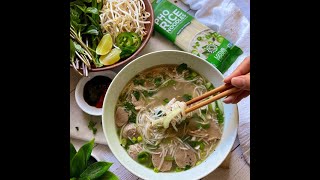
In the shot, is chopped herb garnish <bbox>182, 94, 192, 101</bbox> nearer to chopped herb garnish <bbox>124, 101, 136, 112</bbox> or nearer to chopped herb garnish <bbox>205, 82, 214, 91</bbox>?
chopped herb garnish <bbox>205, 82, 214, 91</bbox>

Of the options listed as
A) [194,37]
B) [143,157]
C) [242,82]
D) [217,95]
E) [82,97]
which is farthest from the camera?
[194,37]

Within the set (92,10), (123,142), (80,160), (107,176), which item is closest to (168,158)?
(123,142)

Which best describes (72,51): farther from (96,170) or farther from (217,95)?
(217,95)

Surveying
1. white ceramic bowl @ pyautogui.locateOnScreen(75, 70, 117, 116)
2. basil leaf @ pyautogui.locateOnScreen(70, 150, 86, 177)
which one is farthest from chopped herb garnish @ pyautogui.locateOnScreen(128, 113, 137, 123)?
basil leaf @ pyautogui.locateOnScreen(70, 150, 86, 177)

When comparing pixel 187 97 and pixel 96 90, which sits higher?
pixel 187 97

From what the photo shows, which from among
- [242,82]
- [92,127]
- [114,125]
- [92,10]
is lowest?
[92,127]

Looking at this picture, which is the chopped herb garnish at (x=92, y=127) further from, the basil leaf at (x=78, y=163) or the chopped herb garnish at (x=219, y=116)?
the chopped herb garnish at (x=219, y=116)

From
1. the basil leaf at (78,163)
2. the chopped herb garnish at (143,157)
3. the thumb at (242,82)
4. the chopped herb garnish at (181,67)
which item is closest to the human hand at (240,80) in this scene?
the thumb at (242,82)
